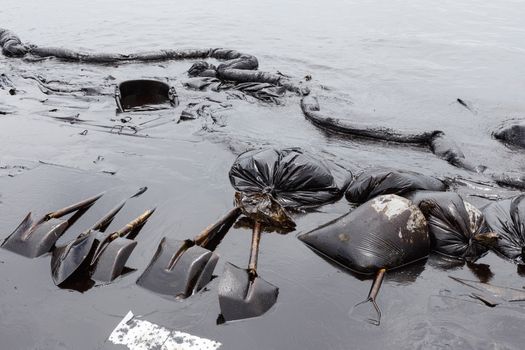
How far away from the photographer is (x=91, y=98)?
20.7 ft

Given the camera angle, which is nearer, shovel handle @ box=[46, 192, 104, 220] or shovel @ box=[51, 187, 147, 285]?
shovel @ box=[51, 187, 147, 285]

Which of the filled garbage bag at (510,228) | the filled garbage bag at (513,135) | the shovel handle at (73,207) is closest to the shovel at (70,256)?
the shovel handle at (73,207)

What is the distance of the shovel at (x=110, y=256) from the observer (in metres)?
2.83

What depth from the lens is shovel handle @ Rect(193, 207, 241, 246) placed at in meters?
3.03

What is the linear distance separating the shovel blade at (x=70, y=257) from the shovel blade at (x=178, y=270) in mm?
447

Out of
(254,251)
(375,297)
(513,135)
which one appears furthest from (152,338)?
(513,135)

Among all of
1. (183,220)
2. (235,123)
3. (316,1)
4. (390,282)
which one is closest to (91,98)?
(235,123)

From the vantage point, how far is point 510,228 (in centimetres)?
318

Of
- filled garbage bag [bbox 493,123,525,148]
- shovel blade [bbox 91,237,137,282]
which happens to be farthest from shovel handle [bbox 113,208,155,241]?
filled garbage bag [bbox 493,123,525,148]

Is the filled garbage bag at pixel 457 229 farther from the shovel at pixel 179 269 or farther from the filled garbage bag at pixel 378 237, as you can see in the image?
the shovel at pixel 179 269

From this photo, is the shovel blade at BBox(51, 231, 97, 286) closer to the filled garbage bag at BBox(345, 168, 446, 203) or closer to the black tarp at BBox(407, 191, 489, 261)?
the filled garbage bag at BBox(345, 168, 446, 203)

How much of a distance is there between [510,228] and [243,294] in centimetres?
215

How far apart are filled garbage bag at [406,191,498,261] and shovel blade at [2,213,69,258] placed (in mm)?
2865

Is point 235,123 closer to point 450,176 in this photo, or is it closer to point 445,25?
point 450,176
